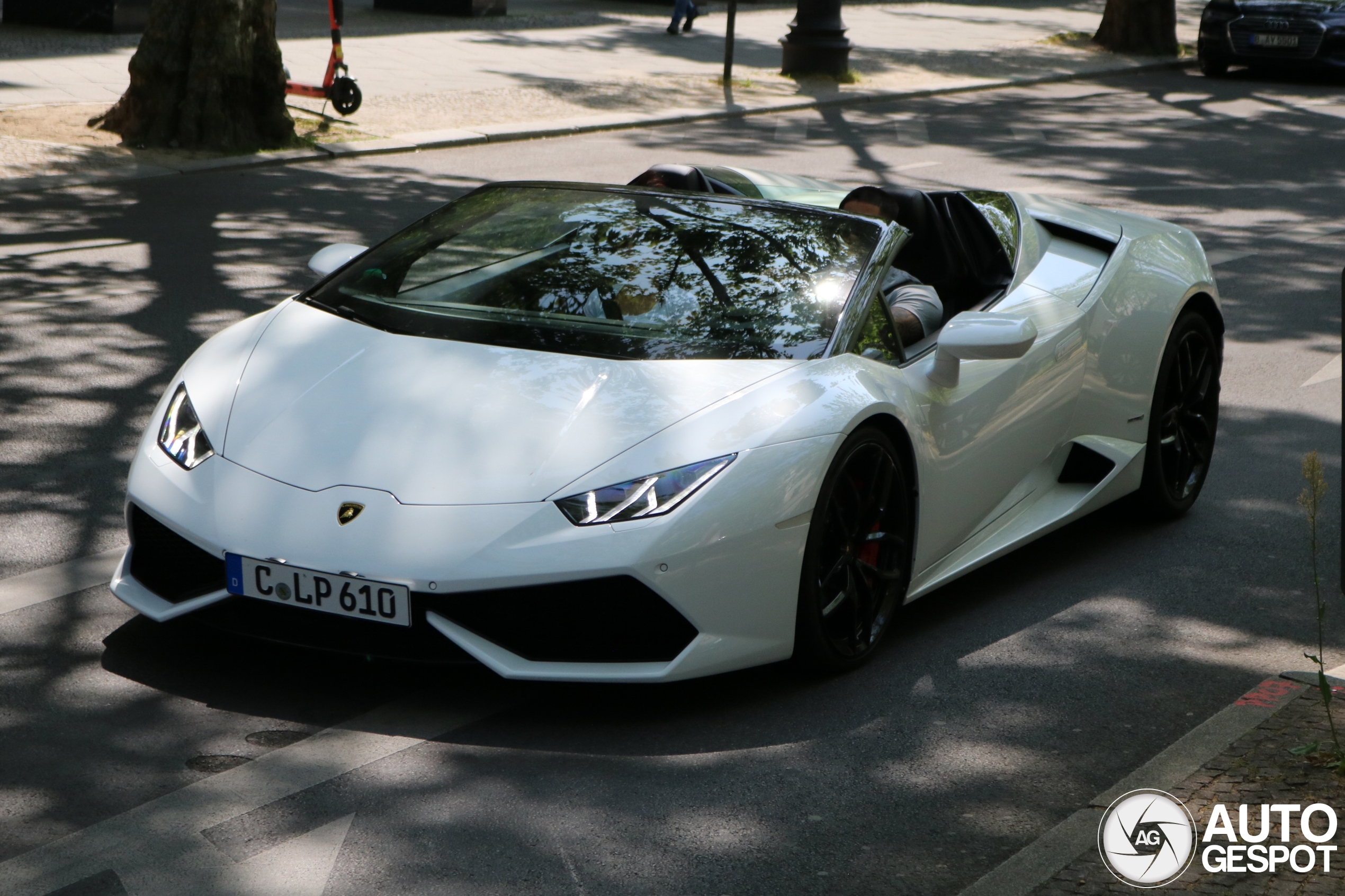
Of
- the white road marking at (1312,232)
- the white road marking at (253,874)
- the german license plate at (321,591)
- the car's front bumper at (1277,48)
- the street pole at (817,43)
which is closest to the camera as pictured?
the white road marking at (253,874)

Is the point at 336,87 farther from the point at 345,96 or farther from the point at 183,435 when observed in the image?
the point at 183,435

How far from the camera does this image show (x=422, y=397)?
4.36 meters

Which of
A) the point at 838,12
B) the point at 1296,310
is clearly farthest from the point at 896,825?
the point at 838,12

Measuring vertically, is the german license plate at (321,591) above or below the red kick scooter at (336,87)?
below

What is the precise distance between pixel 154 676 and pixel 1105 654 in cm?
264

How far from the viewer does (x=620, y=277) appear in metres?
4.98

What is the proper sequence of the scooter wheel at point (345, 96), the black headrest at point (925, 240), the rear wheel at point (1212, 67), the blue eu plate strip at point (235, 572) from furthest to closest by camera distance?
the rear wheel at point (1212, 67) → the scooter wheel at point (345, 96) → the black headrest at point (925, 240) → the blue eu plate strip at point (235, 572)

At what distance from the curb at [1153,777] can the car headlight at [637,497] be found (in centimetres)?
112

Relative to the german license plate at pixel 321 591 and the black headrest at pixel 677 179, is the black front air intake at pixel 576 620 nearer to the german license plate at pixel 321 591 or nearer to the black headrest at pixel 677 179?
the german license plate at pixel 321 591

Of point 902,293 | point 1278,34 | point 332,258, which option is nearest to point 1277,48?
point 1278,34

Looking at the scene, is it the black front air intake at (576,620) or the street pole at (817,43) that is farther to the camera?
the street pole at (817,43)

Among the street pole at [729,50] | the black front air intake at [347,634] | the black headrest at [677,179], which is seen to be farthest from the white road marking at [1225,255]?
the street pole at [729,50]

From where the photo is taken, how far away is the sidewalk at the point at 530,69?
593 inches

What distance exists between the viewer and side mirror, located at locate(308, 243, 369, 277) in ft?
18.0
